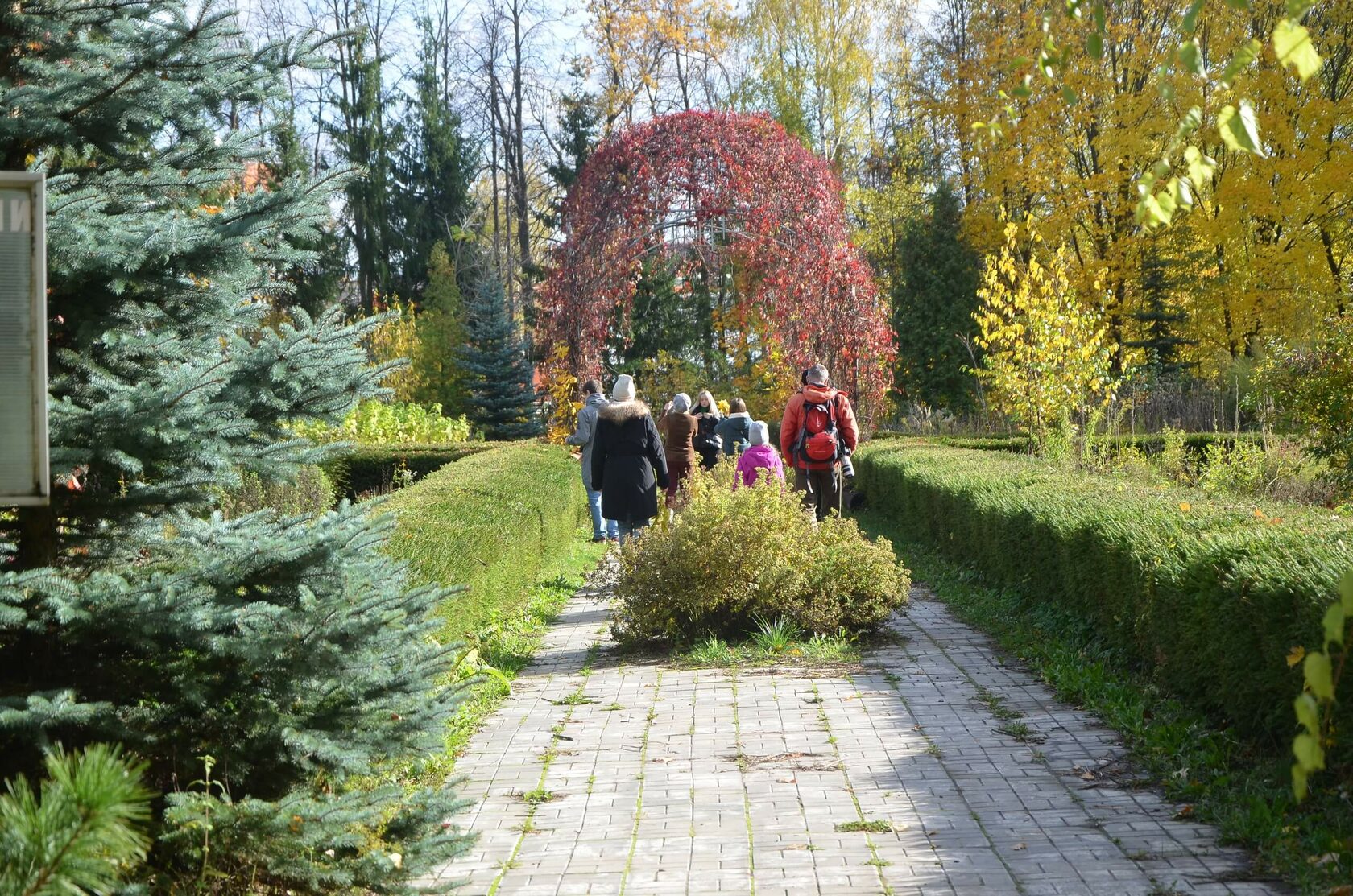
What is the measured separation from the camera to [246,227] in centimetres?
358

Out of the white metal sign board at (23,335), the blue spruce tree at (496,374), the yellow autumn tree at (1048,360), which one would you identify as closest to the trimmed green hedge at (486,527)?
the white metal sign board at (23,335)

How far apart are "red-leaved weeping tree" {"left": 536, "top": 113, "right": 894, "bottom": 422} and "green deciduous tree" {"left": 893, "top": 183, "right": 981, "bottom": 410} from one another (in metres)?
10.2

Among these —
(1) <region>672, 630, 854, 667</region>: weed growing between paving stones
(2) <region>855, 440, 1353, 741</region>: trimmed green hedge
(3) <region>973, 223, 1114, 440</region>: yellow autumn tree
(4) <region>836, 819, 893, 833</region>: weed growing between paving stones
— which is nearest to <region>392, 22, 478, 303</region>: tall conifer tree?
(3) <region>973, 223, 1114, 440</region>: yellow autumn tree

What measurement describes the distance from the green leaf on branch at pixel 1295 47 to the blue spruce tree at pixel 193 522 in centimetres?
257

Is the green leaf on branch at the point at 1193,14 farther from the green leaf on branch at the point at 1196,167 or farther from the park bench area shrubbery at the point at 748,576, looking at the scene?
the park bench area shrubbery at the point at 748,576

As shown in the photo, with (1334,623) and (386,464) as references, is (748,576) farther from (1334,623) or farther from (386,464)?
(386,464)

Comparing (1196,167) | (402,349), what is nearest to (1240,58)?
(1196,167)

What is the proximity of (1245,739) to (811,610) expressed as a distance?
3329 mm

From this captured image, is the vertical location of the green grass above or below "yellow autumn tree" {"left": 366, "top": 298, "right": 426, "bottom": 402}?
below

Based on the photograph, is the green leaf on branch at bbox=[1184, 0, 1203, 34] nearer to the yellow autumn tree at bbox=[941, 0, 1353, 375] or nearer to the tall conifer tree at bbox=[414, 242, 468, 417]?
the yellow autumn tree at bbox=[941, 0, 1353, 375]

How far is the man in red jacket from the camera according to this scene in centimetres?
1207

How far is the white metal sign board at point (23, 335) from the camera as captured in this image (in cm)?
281

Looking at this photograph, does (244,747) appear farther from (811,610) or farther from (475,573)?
(811,610)

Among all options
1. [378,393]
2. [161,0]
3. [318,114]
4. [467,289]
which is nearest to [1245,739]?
[378,393]
